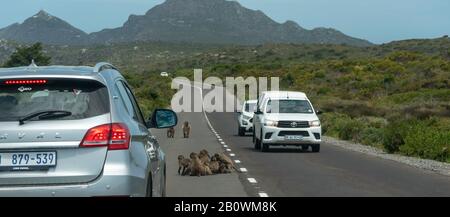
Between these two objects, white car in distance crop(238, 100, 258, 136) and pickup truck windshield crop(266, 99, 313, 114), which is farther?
white car in distance crop(238, 100, 258, 136)

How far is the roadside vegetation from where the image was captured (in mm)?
28983

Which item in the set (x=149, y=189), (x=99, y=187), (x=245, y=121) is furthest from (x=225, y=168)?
(x=245, y=121)

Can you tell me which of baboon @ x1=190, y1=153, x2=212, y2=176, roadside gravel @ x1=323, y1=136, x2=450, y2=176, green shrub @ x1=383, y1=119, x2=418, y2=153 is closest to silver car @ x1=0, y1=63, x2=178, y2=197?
baboon @ x1=190, y1=153, x2=212, y2=176

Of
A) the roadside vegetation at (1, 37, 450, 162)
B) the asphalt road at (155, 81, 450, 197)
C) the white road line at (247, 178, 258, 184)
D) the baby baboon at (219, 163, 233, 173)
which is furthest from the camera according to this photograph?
the roadside vegetation at (1, 37, 450, 162)

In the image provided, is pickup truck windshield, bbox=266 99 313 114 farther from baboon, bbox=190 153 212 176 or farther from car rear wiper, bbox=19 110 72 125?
car rear wiper, bbox=19 110 72 125

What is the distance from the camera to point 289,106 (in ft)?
90.1

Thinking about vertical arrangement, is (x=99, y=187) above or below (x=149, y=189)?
above

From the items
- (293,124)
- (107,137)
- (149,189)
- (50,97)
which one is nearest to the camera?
(107,137)

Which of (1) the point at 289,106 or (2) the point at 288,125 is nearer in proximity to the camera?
(2) the point at 288,125

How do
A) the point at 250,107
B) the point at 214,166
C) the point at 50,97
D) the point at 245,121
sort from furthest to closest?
the point at 250,107, the point at 245,121, the point at 214,166, the point at 50,97

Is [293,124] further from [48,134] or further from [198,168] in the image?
[48,134]

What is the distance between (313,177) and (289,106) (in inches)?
393

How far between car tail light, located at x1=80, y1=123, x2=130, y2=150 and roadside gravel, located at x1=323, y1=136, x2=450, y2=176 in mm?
13358
